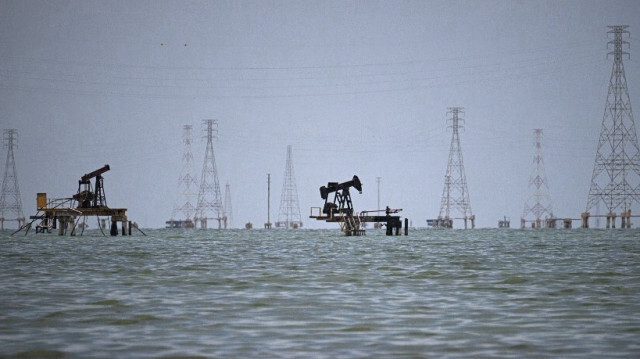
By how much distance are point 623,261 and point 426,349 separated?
3096 centimetres

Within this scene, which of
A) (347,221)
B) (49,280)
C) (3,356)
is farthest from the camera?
(347,221)

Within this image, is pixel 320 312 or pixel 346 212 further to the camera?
pixel 346 212

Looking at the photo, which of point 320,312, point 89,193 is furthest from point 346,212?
point 320,312

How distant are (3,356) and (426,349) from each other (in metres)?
6.66

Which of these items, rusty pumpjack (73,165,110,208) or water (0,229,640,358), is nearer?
water (0,229,640,358)

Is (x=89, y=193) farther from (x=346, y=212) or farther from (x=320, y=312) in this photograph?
(x=320, y=312)

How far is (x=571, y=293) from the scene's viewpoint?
26.2 meters

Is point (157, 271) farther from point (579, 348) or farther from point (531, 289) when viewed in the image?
point (579, 348)

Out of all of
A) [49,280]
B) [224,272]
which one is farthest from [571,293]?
[49,280]

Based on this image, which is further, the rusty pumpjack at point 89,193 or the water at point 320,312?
the rusty pumpjack at point 89,193

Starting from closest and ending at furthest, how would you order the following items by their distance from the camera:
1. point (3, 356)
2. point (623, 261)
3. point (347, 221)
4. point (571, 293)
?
1. point (3, 356)
2. point (571, 293)
3. point (623, 261)
4. point (347, 221)

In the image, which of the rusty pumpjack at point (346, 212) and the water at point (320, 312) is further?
the rusty pumpjack at point (346, 212)

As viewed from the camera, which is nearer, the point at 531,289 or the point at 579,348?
the point at 579,348

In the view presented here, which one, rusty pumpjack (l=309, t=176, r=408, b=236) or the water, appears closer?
the water
